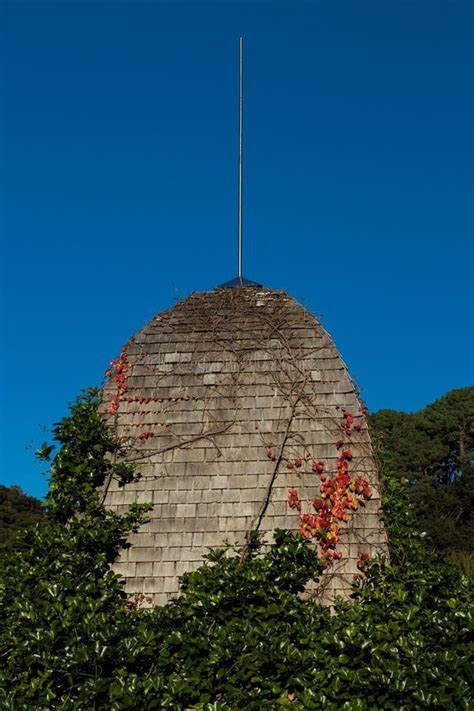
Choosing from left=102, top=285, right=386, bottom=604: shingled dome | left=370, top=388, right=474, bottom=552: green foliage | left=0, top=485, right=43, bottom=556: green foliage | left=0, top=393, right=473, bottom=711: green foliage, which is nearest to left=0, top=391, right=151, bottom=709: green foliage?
left=0, top=393, right=473, bottom=711: green foliage

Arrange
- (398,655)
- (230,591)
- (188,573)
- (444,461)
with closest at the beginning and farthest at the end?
(398,655), (230,591), (188,573), (444,461)

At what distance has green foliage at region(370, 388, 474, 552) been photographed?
29.7 m

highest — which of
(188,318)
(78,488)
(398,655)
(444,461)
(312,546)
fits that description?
(444,461)

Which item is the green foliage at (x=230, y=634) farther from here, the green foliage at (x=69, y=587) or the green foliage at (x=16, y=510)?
the green foliage at (x=16, y=510)

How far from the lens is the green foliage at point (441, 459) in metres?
29.7

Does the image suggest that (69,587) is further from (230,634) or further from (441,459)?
(441,459)

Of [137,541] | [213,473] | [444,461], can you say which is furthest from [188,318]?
[444,461]

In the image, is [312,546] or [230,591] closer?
[230,591]

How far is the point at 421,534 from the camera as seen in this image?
28.7 feet

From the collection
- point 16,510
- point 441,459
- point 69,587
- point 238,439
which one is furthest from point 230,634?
point 441,459

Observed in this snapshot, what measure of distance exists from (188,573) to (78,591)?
3.90 feet

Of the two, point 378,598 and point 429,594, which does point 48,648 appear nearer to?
point 378,598

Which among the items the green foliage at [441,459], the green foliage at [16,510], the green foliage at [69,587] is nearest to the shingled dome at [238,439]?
the green foliage at [69,587]

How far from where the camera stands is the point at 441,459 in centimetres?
3428
